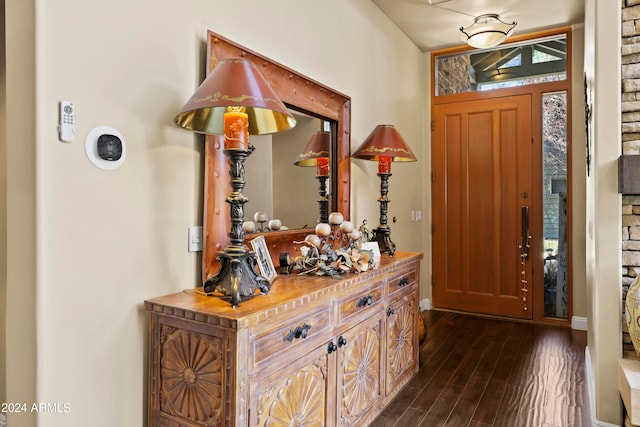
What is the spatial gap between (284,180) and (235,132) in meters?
0.86

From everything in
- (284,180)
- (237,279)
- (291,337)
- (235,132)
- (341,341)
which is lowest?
(341,341)

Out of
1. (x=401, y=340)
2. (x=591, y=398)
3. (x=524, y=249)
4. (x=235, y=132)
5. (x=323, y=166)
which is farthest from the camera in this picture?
(x=524, y=249)

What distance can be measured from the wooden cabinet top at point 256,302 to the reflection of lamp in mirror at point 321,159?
802 millimetres

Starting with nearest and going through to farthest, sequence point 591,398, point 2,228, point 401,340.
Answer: point 2,228 → point 591,398 → point 401,340

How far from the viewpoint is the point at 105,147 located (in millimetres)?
1535

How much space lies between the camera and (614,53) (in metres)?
2.21

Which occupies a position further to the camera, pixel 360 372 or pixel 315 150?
pixel 315 150

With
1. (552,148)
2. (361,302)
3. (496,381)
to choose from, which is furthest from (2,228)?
(552,148)

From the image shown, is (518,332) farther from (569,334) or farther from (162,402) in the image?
(162,402)

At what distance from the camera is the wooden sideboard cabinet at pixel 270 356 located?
1433 millimetres

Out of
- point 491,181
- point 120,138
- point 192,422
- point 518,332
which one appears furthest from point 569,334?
point 120,138

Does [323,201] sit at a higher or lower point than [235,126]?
lower

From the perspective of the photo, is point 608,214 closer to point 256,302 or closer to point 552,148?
point 256,302

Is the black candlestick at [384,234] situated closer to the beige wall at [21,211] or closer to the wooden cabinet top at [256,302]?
the wooden cabinet top at [256,302]
